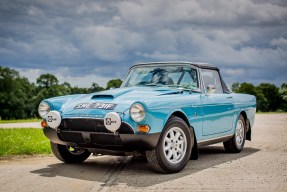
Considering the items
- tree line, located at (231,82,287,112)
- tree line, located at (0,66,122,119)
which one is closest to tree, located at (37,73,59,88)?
tree line, located at (0,66,122,119)

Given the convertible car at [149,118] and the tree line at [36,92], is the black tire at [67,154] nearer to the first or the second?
the convertible car at [149,118]

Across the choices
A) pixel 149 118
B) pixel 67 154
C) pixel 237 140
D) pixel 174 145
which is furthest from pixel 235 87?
pixel 149 118

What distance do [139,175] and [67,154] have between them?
5.63 feet

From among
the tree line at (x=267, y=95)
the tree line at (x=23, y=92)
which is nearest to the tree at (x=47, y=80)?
the tree line at (x=23, y=92)

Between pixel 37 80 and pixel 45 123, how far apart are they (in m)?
87.1

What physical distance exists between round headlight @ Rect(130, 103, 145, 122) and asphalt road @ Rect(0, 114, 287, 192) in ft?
2.85

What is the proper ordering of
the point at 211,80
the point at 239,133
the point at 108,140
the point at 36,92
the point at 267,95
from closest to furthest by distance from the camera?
the point at 108,140, the point at 211,80, the point at 239,133, the point at 36,92, the point at 267,95

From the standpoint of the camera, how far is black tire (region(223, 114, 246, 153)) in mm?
8742

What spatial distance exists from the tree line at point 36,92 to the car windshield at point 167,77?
55319 mm

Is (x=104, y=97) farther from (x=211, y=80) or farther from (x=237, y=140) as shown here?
(x=237, y=140)

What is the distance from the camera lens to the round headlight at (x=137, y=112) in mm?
5773

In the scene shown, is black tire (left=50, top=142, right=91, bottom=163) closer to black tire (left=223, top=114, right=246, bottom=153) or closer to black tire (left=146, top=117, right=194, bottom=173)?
black tire (left=146, top=117, right=194, bottom=173)

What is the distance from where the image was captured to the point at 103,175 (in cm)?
618

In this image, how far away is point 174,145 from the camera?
6.29m
